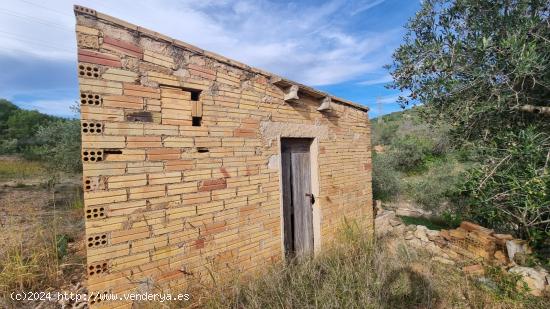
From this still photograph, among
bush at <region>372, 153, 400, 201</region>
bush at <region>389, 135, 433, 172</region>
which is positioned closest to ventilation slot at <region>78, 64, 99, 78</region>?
bush at <region>372, 153, 400, 201</region>

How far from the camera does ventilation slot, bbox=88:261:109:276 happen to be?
8.63 ft

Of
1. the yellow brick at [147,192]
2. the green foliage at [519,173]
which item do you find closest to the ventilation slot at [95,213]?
the yellow brick at [147,192]

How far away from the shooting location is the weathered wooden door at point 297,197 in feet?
15.5

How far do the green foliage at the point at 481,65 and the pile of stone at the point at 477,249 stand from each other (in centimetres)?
213

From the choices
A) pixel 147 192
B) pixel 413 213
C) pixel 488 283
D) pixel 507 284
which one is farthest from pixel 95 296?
pixel 413 213

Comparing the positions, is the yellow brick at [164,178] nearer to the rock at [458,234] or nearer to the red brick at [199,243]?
the red brick at [199,243]

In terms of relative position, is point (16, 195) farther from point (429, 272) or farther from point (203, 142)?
point (429, 272)

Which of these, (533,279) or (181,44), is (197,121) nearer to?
(181,44)

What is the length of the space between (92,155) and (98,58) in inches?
38.2

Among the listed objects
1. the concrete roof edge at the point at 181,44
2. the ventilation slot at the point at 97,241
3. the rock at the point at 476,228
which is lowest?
the rock at the point at 476,228

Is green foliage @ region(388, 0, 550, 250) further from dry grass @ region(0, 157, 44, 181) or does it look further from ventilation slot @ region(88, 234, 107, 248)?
dry grass @ region(0, 157, 44, 181)

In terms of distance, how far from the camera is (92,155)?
2.64m

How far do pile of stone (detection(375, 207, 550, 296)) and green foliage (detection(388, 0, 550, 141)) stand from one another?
2125mm

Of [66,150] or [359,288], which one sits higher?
[66,150]
